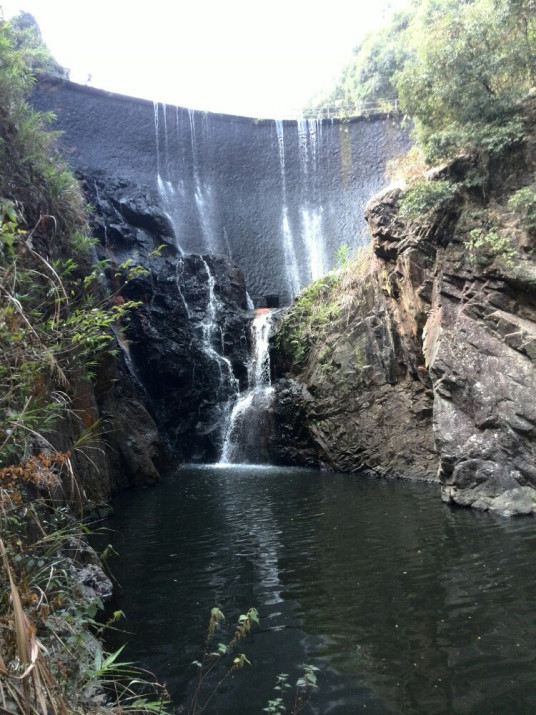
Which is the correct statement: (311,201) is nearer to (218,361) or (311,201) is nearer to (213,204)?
(213,204)

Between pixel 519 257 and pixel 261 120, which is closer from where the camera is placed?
pixel 519 257

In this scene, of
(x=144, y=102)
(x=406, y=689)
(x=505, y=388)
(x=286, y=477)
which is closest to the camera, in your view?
(x=406, y=689)

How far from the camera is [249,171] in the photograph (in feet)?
73.3

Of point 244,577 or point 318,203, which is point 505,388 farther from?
point 318,203

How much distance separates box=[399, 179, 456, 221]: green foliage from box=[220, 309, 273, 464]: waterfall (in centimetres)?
693

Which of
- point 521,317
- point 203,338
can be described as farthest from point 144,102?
point 521,317

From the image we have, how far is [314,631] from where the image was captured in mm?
4379

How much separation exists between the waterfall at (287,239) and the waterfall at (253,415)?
4.87 m

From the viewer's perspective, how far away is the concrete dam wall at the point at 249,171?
2069 cm

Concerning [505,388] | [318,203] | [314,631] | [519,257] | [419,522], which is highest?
[318,203]

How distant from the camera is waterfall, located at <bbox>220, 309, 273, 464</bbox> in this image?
15367 mm

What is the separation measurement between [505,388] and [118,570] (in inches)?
252

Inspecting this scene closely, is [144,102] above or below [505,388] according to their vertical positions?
above

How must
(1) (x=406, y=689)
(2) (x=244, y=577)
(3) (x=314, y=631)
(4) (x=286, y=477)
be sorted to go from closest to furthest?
1. (1) (x=406, y=689)
2. (3) (x=314, y=631)
3. (2) (x=244, y=577)
4. (4) (x=286, y=477)
